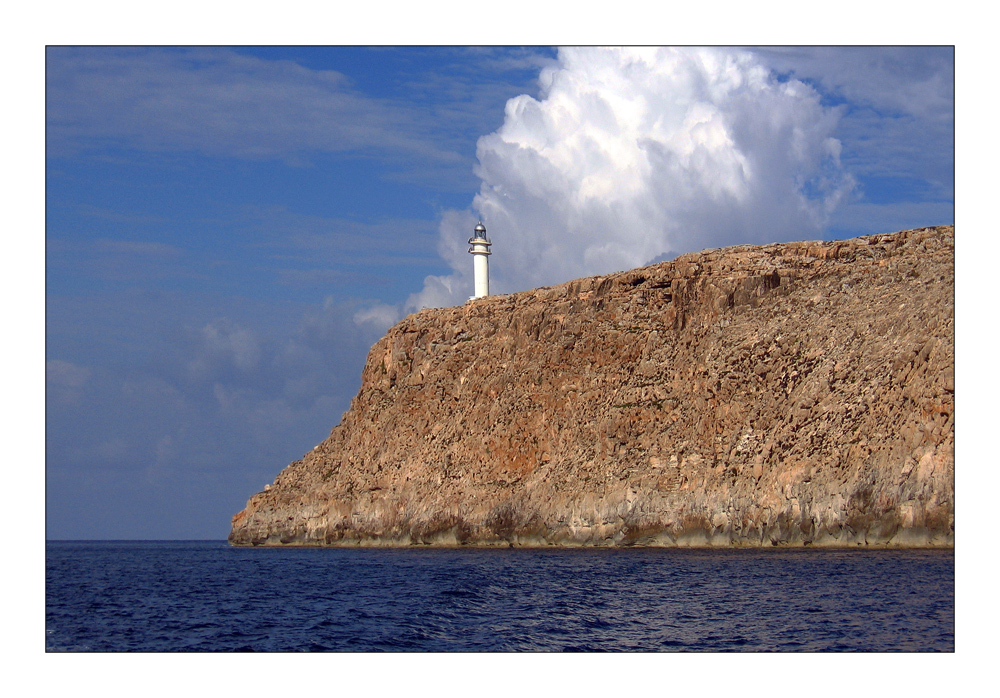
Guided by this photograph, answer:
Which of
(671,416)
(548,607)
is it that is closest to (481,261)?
(671,416)

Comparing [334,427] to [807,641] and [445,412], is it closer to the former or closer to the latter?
[445,412]

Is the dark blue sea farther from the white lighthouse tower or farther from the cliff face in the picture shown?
the white lighthouse tower

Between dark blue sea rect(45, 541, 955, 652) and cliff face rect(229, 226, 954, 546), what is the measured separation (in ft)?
19.6

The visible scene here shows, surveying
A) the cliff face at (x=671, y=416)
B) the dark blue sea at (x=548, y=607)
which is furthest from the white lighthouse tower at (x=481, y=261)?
the dark blue sea at (x=548, y=607)

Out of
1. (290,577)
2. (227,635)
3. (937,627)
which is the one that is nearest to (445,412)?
(290,577)

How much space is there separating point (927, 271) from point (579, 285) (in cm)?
2467

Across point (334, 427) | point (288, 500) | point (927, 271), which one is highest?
point (927, 271)

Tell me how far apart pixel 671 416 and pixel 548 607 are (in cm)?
3409

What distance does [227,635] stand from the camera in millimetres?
27688

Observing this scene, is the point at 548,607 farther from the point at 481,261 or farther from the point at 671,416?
the point at 481,261

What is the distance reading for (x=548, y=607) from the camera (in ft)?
102

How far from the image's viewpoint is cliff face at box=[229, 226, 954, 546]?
51.1 metres

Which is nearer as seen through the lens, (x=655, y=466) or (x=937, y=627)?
(x=937, y=627)

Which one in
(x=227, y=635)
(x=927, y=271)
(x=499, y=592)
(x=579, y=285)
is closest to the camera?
(x=227, y=635)
